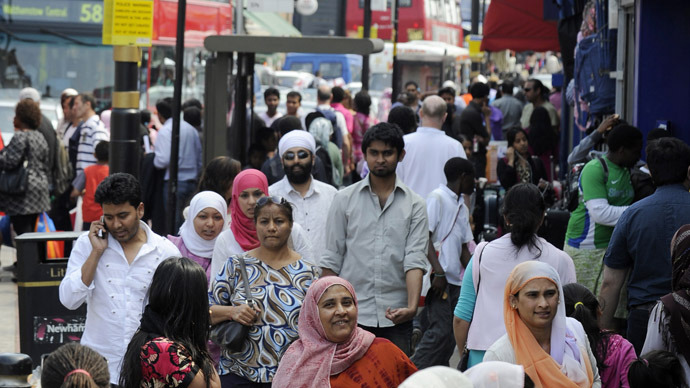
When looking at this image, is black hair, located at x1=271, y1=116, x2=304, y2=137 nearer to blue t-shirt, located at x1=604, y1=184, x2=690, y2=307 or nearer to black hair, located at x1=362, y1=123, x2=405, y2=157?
black hair, located at x1=362, y1=123, x2=405, y2=157

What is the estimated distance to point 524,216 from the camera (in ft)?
19.0

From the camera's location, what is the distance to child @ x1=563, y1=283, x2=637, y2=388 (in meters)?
5.18

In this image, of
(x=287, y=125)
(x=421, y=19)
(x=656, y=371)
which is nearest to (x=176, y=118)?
(x=287, y=125)

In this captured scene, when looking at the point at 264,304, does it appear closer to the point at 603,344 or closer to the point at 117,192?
the point at 117,192

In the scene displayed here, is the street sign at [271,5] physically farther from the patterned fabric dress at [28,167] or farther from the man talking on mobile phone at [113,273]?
the man talking on mobile phone at [113,273]

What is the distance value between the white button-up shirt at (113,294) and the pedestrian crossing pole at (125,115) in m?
3.53

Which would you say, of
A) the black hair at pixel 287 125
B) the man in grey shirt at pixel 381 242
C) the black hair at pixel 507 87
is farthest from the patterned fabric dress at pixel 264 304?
the black hair at pixel 507 87

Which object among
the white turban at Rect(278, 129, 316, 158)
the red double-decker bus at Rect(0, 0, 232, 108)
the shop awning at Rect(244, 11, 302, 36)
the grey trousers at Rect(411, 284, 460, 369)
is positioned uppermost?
the shop awning at Rect(244, 11, 302, 36)

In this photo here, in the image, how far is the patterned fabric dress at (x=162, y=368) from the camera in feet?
14.3

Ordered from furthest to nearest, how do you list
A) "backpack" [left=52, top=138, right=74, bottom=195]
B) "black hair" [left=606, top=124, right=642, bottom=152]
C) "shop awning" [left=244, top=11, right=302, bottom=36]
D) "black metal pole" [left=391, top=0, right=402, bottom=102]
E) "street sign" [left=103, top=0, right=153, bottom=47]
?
"shop awning" [left=244, top=11, right=302, bottom=36] < "black metal pole" [left=391, top=0, right=402, bottom=102] < "backpack" [left=52, top=138, right=74, bottom=195] < "street sign" [left=103, top=0, right=153, bottom=47] < "black hair" [left=606, top=124, right=642, bottom=152]

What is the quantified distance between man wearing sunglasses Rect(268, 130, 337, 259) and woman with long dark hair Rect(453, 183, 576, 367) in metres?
2.05

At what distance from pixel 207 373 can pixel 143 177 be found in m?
8.42

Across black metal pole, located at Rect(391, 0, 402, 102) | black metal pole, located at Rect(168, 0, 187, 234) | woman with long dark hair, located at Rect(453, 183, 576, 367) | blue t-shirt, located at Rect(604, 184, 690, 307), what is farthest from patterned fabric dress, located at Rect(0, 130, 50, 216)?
black metal pole, located at Rect(391, 0, 402, 102)

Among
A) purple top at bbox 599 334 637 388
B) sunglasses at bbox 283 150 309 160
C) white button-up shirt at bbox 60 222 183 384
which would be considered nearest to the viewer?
purple top at bbox 599 334 637 388
